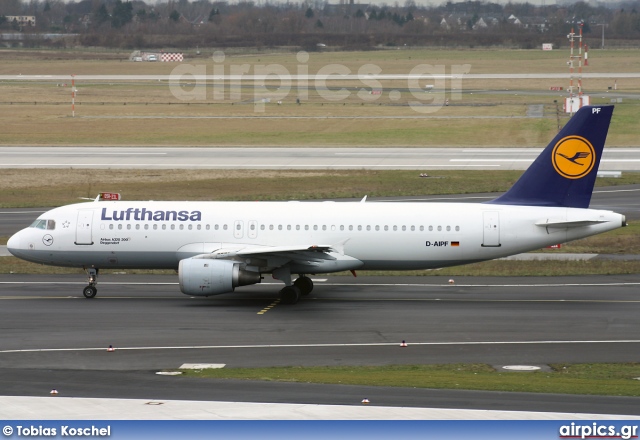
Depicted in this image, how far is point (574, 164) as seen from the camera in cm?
3850

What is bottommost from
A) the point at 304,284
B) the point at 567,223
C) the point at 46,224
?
the point at 304,284

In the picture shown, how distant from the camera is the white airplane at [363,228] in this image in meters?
38.1

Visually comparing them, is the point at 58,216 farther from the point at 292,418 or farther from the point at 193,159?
the point at 193,159

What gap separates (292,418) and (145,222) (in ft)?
61.2

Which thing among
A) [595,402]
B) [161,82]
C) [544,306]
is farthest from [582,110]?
[161,82]

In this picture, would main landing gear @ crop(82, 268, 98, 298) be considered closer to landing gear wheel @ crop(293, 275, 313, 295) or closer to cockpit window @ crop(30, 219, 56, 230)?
cockpit window @ crop(30, 219, 56, 230)

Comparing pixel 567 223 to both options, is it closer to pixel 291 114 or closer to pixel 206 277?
pixel 206 277

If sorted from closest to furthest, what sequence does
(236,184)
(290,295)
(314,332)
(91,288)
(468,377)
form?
1. (468,377)
2. (314,332)
3. (290,295)
4. (91,288)
5. (236,184)

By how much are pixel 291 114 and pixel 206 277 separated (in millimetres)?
80533

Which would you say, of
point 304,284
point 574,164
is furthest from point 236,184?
point 574,164

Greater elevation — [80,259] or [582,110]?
[582,110]

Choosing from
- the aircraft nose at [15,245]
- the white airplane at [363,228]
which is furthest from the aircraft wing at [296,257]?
the aircraft nose at [15,245]

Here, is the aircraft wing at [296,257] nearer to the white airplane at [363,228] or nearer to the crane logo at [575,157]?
the white airplane at [363,228]

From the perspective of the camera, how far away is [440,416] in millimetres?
22172
